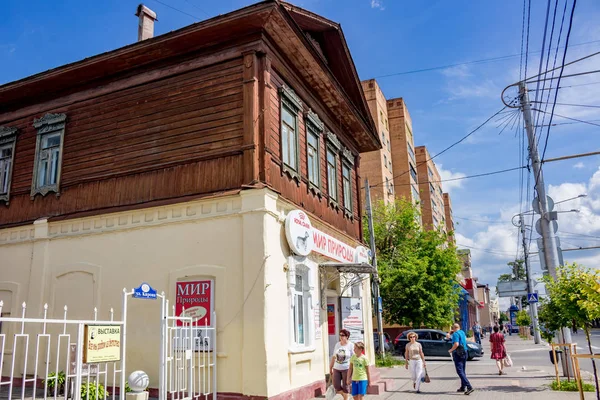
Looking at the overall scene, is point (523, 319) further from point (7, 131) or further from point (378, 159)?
point (7, 131)

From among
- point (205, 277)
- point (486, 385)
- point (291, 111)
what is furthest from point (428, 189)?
point (205, 277)

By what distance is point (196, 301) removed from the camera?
1013 cm

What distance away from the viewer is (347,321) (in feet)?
46.5

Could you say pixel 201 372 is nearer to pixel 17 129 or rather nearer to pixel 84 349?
pixel 84 349

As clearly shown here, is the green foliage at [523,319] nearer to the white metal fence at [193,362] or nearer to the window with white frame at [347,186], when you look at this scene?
the window with white frame at [347,186]

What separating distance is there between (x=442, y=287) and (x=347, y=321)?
1504 centimetres

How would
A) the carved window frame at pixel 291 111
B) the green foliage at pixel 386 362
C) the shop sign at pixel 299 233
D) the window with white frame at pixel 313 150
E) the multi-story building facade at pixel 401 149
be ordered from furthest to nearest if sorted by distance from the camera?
the multi-story building facade at pixel 401 149
the green foliage at pixel 386 362
the window with white frame at pixel 313 150
the carved window frame at pixel 291 111
the shop sign at pixel 299 233

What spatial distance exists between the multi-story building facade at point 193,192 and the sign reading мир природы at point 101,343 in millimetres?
2914

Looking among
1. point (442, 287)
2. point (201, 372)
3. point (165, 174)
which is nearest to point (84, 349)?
point (201, 372)

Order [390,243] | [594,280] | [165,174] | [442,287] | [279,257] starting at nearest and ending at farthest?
[594,280], [279,257], [165,174], [442,287], [390,243]

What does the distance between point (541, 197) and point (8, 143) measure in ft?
52.7

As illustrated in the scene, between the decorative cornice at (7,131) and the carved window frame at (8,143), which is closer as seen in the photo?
the carved window frame at (8,143)

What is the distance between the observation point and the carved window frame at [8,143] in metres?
13.6

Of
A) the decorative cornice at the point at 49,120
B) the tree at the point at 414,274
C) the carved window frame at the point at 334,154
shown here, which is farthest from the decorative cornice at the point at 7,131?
the tree at the point at 414,274
